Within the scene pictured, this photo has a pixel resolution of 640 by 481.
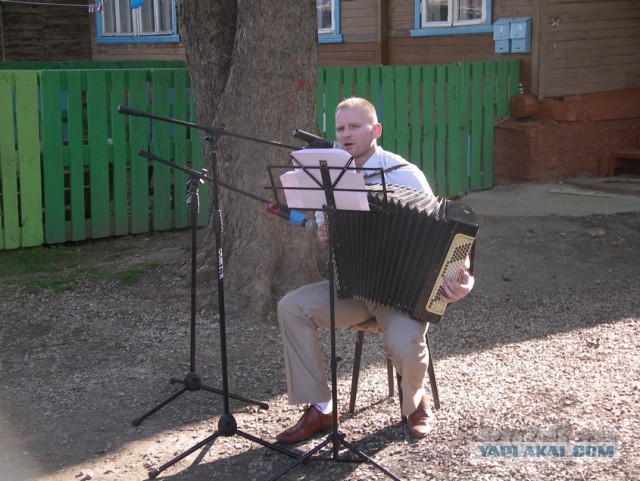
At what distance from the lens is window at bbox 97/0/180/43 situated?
16.0 metres

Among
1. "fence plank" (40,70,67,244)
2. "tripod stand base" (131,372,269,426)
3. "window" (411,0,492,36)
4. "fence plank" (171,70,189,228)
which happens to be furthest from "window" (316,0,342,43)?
"tripod stand base" (131,372,269,426)

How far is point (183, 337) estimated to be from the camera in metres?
5.89

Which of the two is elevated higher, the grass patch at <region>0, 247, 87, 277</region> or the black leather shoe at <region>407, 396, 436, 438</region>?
the grass patch at <region>0, 247, 87, 277</region>

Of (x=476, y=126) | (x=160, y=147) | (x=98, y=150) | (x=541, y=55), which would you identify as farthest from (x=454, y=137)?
(x=98, y=150)

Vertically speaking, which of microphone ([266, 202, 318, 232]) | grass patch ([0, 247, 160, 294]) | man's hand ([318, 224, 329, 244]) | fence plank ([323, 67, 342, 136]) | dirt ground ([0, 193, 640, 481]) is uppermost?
fence plank ([323, 67, 342, 136])

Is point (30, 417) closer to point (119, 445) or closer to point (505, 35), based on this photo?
point (119, 445)

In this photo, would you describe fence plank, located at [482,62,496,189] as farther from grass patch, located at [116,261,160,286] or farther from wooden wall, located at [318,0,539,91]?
grass patch, located at [116,261,160,286]

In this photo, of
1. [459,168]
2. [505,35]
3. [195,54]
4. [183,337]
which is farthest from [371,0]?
[183,337]

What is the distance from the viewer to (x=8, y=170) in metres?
7.95

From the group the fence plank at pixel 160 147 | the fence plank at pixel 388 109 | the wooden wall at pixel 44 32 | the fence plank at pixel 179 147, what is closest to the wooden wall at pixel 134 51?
the wooden wall at pixel 44 32

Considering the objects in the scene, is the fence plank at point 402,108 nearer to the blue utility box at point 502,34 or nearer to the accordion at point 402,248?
the blue utility box at point 502,34

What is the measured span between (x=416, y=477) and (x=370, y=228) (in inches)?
43.5

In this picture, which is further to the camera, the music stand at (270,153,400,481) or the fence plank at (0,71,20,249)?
the fence plank at (0,71,20,249)

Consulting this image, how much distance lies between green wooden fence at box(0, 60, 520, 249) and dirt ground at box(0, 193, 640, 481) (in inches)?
27.4
